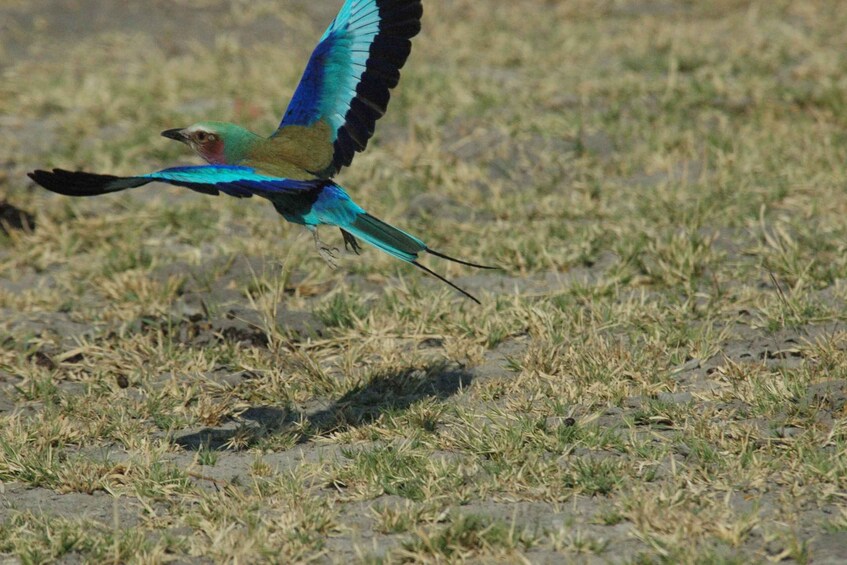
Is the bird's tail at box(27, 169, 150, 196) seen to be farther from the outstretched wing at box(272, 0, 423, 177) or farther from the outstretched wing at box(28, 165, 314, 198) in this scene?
the outstretched wing at box(272, 0, 423, 177)

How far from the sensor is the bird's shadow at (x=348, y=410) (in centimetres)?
406

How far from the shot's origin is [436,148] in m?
6.63

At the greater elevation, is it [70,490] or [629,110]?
[629,110]

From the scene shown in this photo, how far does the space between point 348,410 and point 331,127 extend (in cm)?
103

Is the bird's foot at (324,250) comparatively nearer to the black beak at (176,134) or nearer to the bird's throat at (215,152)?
the bird's throat at (215,152)

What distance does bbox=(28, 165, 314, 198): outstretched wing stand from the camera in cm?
343

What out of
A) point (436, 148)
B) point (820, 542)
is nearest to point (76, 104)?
point (436, 148)

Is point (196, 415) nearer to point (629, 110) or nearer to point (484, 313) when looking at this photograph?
point (484, 313)

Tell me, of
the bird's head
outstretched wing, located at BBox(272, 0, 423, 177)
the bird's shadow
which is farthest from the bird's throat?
the bird's shadow

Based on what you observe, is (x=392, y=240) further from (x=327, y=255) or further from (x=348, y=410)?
(x=348, y=410)

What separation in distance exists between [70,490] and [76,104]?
4.37 metres

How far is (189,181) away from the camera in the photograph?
3551mm

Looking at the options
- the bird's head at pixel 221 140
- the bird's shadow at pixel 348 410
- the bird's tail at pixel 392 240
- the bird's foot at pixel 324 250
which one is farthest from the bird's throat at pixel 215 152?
the bird's shadow at pixel 348 410

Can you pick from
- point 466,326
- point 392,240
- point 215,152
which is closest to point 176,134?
point 215,152
